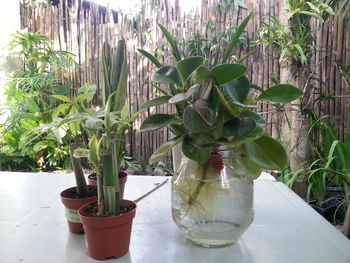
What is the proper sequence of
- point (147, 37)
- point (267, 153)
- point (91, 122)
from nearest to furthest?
1. point (91, 122)
2. point (267, 153)
3. point (147, 37)

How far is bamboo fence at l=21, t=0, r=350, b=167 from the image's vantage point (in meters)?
2.26

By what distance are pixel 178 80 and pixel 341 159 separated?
1.53 meters

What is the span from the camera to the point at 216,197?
1.82 ft

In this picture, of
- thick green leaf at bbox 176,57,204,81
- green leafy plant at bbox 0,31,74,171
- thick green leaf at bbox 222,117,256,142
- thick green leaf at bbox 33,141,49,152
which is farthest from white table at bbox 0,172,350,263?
green leafy plant at bbox 0,31,74,171

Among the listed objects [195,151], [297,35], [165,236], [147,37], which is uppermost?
[147,37]

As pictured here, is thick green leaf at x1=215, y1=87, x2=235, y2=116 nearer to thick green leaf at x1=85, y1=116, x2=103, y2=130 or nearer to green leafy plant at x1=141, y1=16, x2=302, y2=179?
green leafy plant at x1=141, y1=16, x2=302, y2=179

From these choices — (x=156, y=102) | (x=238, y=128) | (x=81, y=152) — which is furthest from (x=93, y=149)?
(x=238, y=128)

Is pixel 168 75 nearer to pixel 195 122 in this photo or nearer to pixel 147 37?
pixel 195 122

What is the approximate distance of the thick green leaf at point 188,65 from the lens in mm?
475

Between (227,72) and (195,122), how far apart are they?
0.31 feet

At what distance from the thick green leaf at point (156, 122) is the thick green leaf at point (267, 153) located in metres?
0.15

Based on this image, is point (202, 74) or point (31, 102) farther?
point (31, 102)

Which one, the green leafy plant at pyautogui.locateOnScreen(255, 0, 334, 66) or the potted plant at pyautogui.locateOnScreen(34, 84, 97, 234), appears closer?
the potted plant at pyautogui.locateOnScreen(34, 84, 97, 234)

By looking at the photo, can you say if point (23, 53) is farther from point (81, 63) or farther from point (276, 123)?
point (276, 123)
